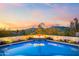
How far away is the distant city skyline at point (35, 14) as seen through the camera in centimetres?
331

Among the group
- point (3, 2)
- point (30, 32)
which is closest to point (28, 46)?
point (30, 32)

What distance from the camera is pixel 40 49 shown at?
3299mm

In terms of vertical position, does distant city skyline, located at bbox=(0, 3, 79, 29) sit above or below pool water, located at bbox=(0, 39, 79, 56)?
above

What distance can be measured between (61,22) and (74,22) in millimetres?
160

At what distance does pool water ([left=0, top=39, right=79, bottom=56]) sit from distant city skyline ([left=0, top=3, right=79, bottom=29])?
0.81 ft

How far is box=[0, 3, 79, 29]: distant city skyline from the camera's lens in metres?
3.31

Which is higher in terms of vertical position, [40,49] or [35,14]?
[35,14]

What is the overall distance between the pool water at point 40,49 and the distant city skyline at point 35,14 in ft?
0.81

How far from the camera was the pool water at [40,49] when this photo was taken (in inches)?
Result: 130

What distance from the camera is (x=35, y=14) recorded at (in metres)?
3.32

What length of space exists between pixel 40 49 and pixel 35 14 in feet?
1.43

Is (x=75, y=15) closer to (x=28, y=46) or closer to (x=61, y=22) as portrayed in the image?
(x=61, y=22)

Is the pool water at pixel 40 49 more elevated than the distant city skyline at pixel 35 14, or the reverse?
the distant city skyline at pixel 35 14

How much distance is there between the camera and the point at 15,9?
333 cm
